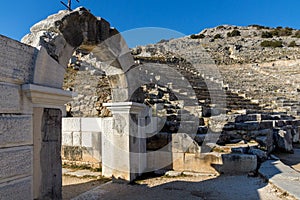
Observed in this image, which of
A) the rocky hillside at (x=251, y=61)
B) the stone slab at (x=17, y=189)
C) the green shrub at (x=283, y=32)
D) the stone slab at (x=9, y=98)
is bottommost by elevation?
the stone slab at (x=17, y=189)

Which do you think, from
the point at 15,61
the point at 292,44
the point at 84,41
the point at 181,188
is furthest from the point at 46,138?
the point at 292,44

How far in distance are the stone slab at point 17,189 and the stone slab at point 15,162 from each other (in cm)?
6

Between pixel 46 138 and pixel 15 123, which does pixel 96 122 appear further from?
pixel 15 123

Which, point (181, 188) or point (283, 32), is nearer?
point (181, 188)

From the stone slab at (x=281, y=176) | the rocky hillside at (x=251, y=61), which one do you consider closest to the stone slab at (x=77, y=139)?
the stone slab at (x=281, y=176)

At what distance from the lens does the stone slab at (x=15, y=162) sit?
7.43ft

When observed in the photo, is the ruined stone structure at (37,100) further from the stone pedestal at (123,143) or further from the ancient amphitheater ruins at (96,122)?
the stone pedestal at (123,143)

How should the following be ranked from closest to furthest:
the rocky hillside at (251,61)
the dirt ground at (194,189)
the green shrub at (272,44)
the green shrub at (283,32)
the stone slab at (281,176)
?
the stone slab at (281,176) → the dirt ground at (194,189) → the rocky hillside at (251,61) → the green shrub at (272,44) → the green shrub at (283,32)

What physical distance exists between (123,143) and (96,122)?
3.91 ft

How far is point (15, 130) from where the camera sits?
2.43m

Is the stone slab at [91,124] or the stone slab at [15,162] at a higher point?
the stone slab at [91,124]

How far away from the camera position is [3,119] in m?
2.28

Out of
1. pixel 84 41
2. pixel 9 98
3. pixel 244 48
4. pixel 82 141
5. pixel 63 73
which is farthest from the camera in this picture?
pixel 244 48

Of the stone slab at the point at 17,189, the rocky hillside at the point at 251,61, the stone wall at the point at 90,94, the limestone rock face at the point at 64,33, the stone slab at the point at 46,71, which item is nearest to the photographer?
the stone slab at the point at 17,189
